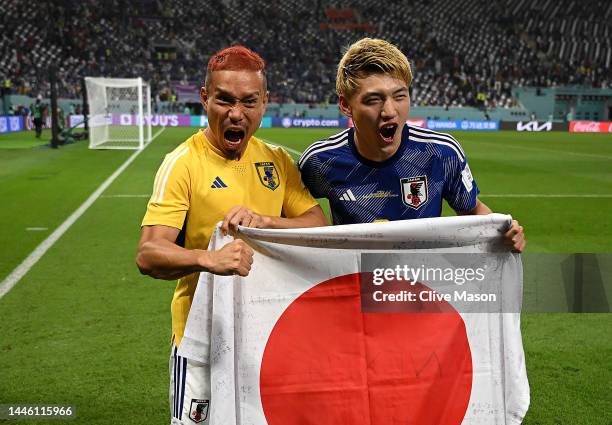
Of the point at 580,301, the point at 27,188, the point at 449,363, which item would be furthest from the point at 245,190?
the point at 27,188

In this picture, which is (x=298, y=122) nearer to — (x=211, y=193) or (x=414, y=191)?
(x=414, y=191)

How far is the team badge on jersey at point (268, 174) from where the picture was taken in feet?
8.06

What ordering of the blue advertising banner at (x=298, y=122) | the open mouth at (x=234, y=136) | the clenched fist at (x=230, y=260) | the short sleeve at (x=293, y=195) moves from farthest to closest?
the blue advertising banner at (x=298, y=122), the short sleeve at (x=293, y=195), the open mouth at (x=234, y=136), the clenched fist at (x=230, y=260)

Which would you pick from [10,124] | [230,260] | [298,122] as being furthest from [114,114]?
[230,260]

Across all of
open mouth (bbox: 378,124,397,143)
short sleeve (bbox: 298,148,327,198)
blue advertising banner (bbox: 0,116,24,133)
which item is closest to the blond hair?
open mouth (bbox: 378,124,397,143)

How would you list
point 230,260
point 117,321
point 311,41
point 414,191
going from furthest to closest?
point 311,41 → point 117,321 → point 414,191 → point 230,260

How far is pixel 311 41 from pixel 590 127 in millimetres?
22857

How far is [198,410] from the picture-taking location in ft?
7.80

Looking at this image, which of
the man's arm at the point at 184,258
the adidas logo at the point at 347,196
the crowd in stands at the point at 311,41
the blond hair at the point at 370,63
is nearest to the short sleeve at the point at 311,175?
the adidas logo at the point at 347,196

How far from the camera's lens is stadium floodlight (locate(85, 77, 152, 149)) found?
2201 cm

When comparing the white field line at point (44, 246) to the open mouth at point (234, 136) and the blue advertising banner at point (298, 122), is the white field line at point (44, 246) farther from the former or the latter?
the blue advertising banner at point (298, 122)

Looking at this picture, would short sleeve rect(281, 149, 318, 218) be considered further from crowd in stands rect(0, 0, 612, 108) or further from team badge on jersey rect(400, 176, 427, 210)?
crowd in stands rect(0, 0, 612, 108)

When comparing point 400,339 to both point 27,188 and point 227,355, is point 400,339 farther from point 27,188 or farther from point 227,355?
point 27,188

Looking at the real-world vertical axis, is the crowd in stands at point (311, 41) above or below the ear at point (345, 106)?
above
